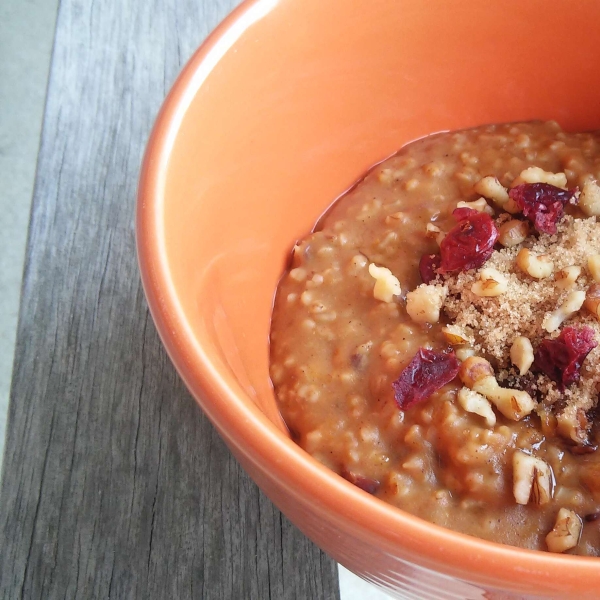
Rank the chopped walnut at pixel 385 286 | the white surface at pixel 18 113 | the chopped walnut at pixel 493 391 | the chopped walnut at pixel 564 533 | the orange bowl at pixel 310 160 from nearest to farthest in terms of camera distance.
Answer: the orange bowl at pixel 310 160, the chopped walnut at pixel 564 533, the chopped walnut at pixel 493 391, the chopped walnut at pixel 385 286, the white surface at pixel 18 113

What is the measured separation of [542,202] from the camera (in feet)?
3.59

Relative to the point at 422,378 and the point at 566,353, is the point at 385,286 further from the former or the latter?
the point at 566,353

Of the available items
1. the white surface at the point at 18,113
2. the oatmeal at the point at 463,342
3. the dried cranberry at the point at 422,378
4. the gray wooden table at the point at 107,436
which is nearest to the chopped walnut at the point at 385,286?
the oatmeal at the point at 463,342

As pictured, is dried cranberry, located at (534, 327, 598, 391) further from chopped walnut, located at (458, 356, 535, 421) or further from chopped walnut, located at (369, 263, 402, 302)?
chopped walnut, located at (369, 263, 402, 302)

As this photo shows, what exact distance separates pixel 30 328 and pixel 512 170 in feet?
2.83

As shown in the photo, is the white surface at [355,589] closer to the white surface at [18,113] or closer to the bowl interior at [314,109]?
the bowl interior at [314,109]

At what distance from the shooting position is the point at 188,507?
1.11m

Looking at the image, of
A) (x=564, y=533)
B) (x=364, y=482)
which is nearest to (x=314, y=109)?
(x=364, y=482)

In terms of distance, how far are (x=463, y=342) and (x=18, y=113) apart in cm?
201

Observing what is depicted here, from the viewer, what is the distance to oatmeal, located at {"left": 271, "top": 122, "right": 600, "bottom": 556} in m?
0.89

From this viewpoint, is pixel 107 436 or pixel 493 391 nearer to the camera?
pixel 493 391

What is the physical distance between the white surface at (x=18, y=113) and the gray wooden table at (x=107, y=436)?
81 cm

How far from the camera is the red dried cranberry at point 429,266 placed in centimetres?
107

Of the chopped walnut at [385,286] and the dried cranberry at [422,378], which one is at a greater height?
the chopped walnut at [385,286]
